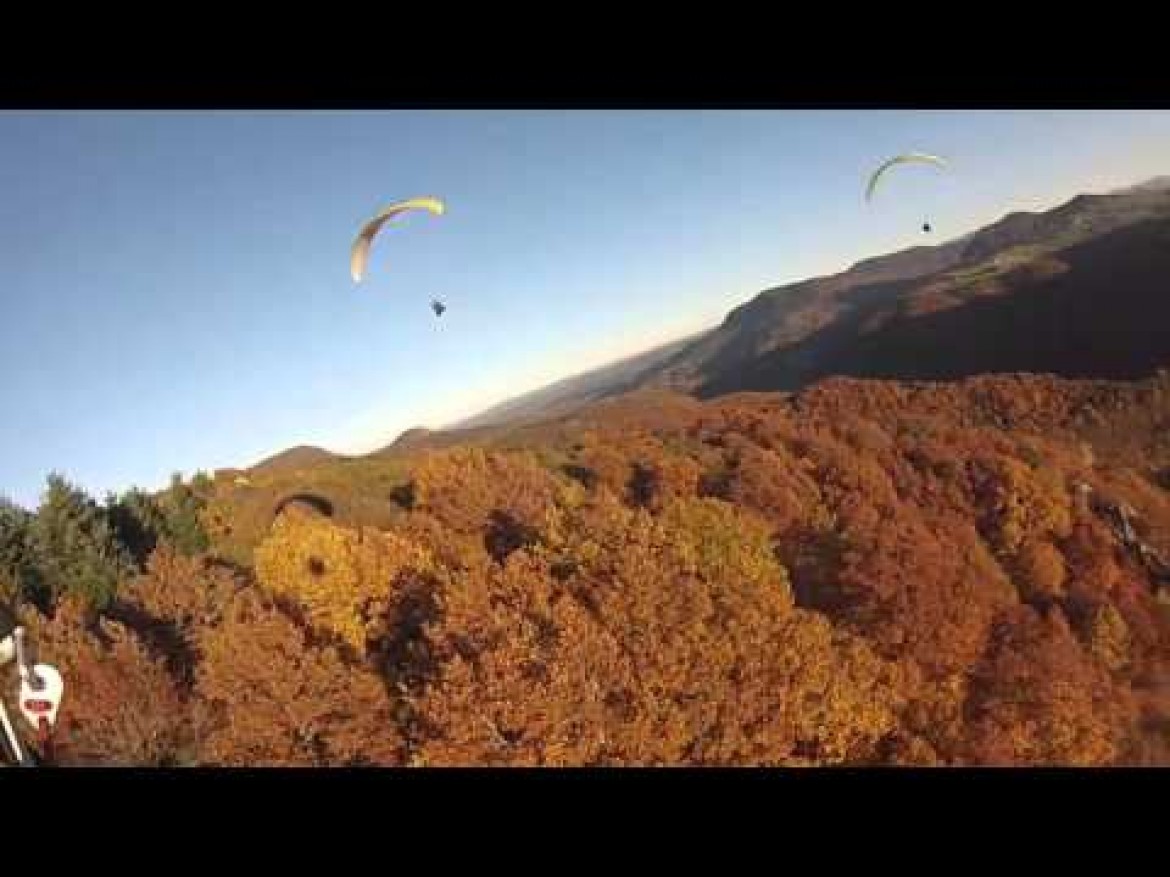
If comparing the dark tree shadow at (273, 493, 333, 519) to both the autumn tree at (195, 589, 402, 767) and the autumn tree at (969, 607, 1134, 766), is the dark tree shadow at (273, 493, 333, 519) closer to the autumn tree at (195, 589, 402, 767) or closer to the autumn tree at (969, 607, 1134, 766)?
the autumn tree at (195, 589, 402, 767)

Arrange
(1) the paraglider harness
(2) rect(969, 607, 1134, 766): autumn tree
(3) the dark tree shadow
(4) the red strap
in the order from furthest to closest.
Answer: (3) the dark tree shadow → (2) rect(969, 607, 1134, 766): autumn tree → (4) the red strap → (1) the paraglider harness

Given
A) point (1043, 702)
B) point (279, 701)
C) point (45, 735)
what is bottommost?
point (1043, 702)

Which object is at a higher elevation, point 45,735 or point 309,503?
point 309,503

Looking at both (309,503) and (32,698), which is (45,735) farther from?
(309,503)

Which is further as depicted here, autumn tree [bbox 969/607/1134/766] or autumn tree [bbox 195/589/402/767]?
autumn tree [bbox 969/607/1134/766]

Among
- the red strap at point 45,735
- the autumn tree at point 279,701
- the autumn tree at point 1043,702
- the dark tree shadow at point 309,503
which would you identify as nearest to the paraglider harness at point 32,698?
the red strap at point 45,735

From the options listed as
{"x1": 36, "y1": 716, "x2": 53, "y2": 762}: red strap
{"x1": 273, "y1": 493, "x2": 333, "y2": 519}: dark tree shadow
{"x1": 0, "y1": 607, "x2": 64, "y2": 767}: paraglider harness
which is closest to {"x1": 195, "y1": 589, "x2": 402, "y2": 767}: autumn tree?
{"x1": 273, "y1": 493, "x2": 333, "y2": 519}: dark tree shadow

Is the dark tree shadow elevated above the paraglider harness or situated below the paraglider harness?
above

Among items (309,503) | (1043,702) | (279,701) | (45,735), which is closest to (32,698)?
(45,735)

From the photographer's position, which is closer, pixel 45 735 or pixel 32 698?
pixel 45 735

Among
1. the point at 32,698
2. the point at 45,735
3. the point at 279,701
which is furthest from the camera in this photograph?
the point at 279,701

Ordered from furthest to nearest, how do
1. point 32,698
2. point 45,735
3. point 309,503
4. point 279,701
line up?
1. point 309,503
2. point 279,701
3. point 32,698
4. point 45,735
